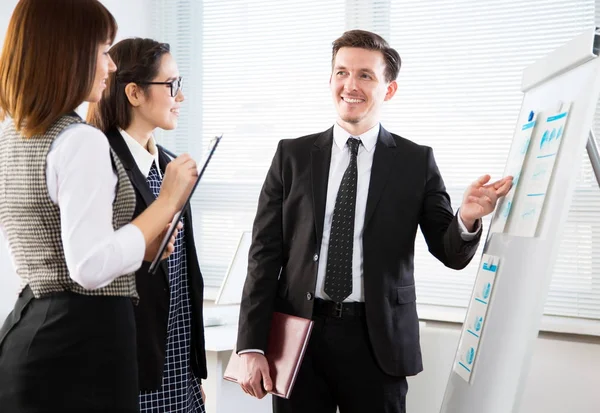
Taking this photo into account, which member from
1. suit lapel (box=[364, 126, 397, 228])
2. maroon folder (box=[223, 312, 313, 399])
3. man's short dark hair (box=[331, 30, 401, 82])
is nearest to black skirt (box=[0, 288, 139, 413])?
maroon folder (box=[223, 312, 313, 399])

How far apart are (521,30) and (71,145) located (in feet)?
7.92

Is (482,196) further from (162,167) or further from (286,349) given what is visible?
(162,167)

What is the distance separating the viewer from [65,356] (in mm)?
1271

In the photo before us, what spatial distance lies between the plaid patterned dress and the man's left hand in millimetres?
828

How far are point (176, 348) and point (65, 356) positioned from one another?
2.22 feet

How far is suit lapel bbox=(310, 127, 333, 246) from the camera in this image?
2062 mm

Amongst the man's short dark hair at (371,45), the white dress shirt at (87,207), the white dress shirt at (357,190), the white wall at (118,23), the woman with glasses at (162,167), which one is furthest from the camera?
the white wall at (118,23)

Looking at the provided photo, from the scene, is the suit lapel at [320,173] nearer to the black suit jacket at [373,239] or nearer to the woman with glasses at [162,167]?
the black suit jacket at [373,239]

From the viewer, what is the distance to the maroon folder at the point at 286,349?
1946 millimetres

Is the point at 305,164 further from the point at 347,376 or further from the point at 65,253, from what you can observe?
the point at 65,253

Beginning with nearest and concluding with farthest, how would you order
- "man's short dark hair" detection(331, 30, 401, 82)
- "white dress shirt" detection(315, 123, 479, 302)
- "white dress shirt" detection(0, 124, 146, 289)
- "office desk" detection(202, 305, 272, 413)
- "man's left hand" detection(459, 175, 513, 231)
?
"white dress shirt" detection(0, 124, 146, 289), "man's left hand" detection(459, 175, 513, 231), "white dress shirt" detection(315, 123, 479, 302), "man's short dark hair" detection(331, 30, 401, 82), "office desk" detection(202, 305, 272, 413)

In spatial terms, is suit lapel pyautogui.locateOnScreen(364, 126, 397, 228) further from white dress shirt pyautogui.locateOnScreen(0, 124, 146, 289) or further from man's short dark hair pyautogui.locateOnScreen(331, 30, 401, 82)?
white dress shirt pyautogui.locateOnScreen(0, 124, 146, 289)

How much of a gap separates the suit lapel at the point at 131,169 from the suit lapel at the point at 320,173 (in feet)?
1.67

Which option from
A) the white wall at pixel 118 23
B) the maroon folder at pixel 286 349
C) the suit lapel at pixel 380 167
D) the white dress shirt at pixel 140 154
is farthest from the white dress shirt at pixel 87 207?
the white wall at pixel 118 23
